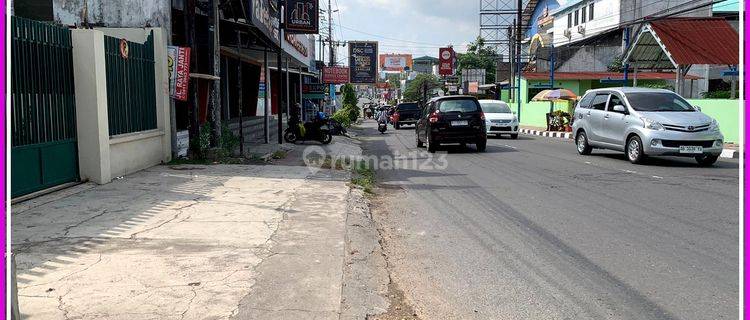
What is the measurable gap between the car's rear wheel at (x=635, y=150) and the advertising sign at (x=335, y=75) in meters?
42.3

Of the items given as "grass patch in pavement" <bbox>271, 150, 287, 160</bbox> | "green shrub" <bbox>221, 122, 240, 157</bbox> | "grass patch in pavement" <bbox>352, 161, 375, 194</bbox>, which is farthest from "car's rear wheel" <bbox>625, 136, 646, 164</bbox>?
"green shrub" <bbox>221, 122, 240, 157</bbox>

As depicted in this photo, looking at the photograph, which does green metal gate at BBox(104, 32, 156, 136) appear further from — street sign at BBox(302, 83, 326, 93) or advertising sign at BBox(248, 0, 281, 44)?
street sign at BBox(302, 83, 326, 93)

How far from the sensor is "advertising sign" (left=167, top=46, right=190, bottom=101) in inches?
453

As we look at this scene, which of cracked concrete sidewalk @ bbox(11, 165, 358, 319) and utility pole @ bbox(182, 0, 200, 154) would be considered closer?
cracked concrete sidewalk @ bbox(11, 165, 358, 319)

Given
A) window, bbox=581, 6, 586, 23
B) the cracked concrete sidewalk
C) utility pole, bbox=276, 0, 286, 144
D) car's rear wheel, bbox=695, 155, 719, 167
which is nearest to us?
the cracked concrete sidewalk

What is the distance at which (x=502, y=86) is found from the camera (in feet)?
171

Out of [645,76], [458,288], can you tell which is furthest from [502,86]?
[458,288]

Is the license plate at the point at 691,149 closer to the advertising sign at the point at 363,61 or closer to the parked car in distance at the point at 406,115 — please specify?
the parked car in distance at the point at 406,115

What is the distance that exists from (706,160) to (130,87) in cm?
1151

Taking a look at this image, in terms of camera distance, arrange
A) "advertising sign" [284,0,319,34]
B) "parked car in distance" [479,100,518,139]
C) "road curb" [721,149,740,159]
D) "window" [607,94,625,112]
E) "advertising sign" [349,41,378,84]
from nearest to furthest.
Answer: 1. "window" [607,94,625,112]
2. "road curb" [721,149,740,159]
3. "advertising sign" [284,0,319,34]
4. "parked car in distance" [479,100,518,139]
5. "advertising sign" [349,41,378,84]

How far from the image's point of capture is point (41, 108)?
7727 millimetres

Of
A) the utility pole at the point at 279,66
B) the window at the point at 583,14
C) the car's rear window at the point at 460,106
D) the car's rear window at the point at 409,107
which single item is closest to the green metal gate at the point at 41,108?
the utility pole at the point at 279,66

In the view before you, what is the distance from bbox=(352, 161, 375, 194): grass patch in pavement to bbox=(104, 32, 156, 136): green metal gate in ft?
13.0

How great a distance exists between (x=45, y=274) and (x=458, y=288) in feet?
10.2
